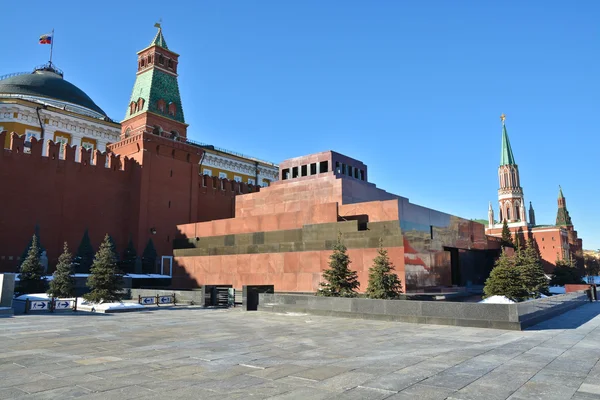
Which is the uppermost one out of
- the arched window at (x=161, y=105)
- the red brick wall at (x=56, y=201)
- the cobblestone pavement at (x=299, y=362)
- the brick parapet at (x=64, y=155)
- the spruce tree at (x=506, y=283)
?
the arched window at (x=161, y=105)

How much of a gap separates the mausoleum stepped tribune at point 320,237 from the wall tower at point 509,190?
60.6 metres

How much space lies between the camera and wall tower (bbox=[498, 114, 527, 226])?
86688 millimetres

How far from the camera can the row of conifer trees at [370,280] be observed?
15430 millimetres

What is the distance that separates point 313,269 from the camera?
2267cm

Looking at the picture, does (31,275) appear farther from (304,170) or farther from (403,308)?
(403,308)

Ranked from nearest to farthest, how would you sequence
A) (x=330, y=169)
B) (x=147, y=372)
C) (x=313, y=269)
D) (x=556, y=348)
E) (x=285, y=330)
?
(x=147, y=372) → (x=556, y=348) → (x=285, y=330) → (x=313, y=269) → (x=330, y=169)

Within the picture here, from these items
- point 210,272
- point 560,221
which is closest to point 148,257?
point 210,272

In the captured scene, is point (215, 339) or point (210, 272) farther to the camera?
point (210, 272)

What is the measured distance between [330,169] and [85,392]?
72.7ft

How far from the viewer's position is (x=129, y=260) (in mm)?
30828

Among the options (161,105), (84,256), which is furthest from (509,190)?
(84,256)

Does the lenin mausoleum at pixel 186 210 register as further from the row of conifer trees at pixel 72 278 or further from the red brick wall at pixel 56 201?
the row of conifer trees at pixel 72 278

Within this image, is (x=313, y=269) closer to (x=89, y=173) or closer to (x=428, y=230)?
(x=428, y=230)

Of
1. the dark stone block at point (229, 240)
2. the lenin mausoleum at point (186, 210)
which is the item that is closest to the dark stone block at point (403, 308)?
the lenin mausoleum at point (186, 210)
